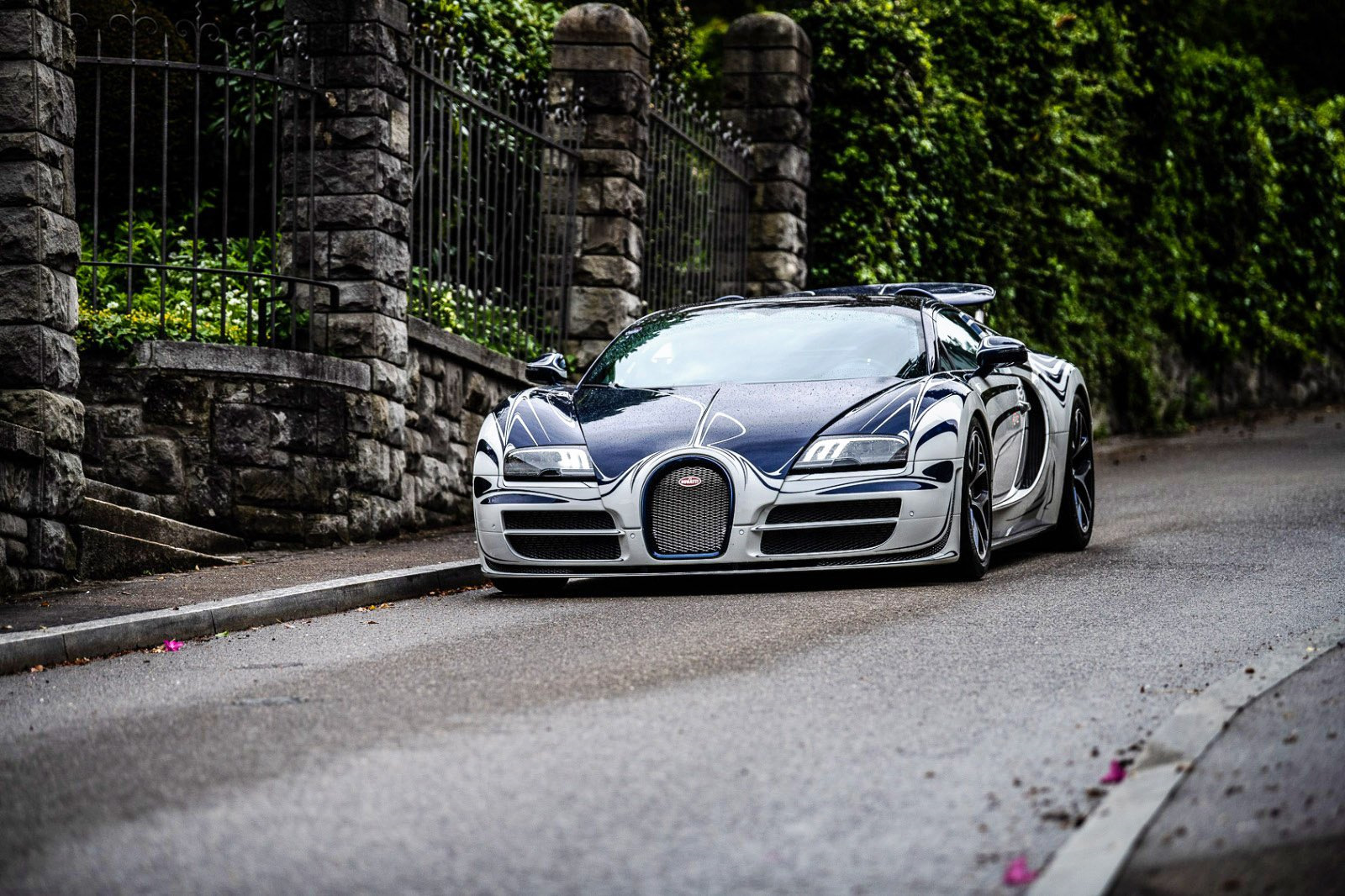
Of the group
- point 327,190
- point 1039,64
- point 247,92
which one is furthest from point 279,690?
point 1039,64

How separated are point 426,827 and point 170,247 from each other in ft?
33.4

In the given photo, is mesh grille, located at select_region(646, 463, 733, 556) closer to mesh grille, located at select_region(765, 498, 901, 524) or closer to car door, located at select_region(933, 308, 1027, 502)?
mesh grille, located at select_region(765, 498, 901, 524)

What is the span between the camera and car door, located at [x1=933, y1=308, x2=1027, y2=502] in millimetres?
9531

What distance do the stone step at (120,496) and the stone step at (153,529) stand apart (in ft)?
0.30

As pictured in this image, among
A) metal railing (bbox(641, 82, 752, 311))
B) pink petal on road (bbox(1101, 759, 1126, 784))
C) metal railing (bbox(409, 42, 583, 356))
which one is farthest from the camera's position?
metal railing (bbox(641, 82, 752, 311))

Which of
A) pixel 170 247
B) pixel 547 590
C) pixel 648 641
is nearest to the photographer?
pixel 648 641

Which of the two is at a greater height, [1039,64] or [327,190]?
[1039,64]

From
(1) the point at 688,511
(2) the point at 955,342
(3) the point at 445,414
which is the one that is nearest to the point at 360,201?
(3) the point at 445,414

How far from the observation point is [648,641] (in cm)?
701

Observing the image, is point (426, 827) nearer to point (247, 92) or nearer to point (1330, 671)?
point (1330, 671)

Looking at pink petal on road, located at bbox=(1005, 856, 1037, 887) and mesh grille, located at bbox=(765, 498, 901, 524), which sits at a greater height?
mesh grille, located at bbox=(765, 498, 901, 524)

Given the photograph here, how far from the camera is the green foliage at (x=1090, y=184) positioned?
18734mm

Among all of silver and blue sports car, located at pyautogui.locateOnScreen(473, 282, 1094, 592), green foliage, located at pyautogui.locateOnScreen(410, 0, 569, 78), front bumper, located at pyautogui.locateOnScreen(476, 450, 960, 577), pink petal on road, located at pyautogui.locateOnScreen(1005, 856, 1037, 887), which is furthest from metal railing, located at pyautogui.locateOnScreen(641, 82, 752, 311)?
pink petal on road, located at pyautogui.locateOnScreen(1005, 856, 1037, 887)

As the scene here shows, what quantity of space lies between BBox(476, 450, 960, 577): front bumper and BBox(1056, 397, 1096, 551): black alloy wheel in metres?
2.08
